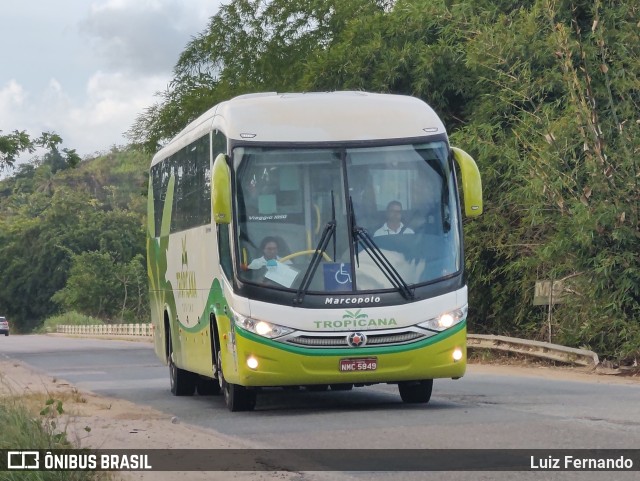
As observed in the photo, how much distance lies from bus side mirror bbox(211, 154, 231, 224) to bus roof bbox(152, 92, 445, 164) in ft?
1.82

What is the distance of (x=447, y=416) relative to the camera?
45.9 feet

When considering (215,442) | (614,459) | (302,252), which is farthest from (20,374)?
(614,459)

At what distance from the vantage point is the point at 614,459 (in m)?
10.1

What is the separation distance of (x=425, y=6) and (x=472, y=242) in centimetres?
537

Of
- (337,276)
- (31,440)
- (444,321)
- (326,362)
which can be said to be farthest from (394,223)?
(31,440)

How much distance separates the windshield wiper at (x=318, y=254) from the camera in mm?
14586

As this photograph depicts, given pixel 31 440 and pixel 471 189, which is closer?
pixel 31 440

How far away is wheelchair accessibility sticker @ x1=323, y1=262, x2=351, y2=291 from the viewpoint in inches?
578

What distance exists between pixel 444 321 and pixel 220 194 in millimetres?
2646

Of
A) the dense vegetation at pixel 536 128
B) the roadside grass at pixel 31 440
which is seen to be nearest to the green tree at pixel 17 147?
the dense vegetation at pixel 536 128

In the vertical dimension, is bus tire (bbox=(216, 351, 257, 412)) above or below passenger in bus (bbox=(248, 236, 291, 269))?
below

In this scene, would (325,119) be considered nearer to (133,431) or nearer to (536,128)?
(133,431)

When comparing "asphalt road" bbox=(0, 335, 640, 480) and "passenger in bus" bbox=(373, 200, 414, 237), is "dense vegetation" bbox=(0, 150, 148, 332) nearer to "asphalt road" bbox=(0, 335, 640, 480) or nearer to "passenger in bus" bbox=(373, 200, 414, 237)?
"asphalt road" bbox=(0, 335, 640, 480)

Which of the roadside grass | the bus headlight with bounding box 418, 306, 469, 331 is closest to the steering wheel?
the bus headlight with bounding box 418, 306, 469, 331
